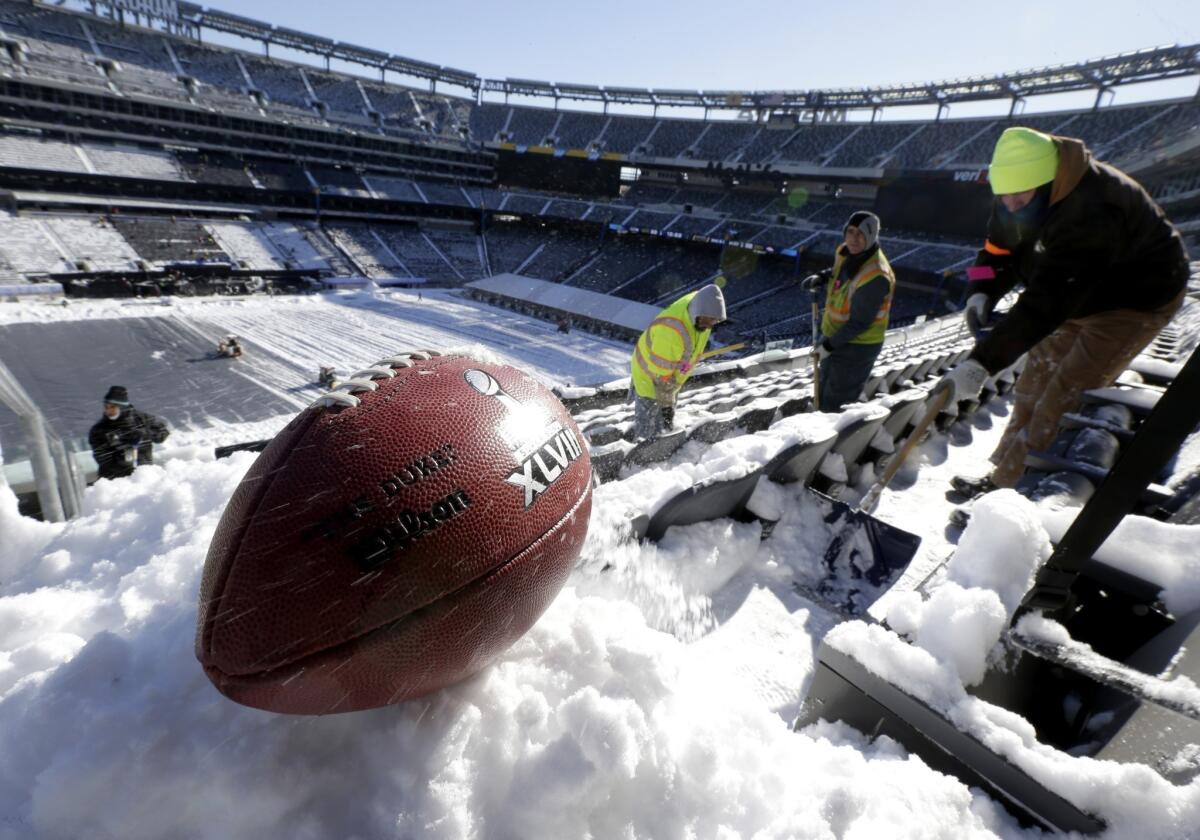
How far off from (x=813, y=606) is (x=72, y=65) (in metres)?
42.8

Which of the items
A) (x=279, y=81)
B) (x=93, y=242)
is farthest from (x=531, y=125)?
(x=93, y=242)

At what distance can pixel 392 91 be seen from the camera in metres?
43.1

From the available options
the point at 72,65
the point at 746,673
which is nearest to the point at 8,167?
the point at 72,65

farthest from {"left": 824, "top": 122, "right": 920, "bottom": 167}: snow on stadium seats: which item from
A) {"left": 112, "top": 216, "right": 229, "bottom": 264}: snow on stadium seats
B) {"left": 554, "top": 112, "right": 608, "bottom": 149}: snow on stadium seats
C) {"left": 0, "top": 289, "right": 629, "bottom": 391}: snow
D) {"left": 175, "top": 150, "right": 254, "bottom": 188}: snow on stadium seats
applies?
{"left": 175, "top": 150, "right": 254, "bottom": 188}: snow on stadium seats

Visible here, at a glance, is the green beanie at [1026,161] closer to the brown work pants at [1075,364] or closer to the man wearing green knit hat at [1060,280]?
the man wearing green knit hat at [1060,280]

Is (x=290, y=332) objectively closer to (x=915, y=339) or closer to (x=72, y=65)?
(x=915, y=339)

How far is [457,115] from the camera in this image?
45.0 m

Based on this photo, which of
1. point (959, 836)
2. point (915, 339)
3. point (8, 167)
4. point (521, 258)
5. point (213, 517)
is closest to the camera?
point (959, 836)

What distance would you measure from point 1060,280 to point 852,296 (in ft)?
6.40

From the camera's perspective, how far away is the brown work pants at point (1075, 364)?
3.21 m

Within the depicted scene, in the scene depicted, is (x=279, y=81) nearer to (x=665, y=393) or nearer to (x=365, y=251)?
(x=365, y=251)

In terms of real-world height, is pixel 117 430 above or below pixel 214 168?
below

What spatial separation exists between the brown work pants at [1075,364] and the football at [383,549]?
3.07 meters

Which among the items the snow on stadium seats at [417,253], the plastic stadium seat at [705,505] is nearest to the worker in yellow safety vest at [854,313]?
the plastic stadium seat at [705,505]
